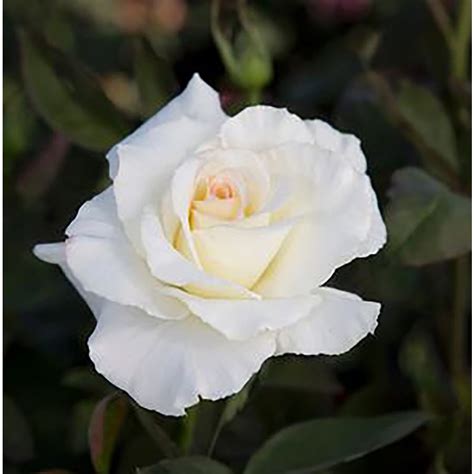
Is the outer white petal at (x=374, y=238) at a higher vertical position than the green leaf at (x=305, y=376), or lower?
higher

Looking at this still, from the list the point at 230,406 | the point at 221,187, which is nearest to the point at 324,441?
the point at 230,406

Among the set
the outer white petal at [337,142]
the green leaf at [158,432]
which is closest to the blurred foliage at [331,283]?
the green leaf at [158,432]

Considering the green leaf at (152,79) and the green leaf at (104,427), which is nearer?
the green leaf at (104,427)

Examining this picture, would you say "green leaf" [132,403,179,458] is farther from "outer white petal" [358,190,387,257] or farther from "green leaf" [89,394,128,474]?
"outer white petal" [358,190,387,257]

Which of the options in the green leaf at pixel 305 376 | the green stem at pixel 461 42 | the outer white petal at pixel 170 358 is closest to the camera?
the outer white petal at pixel 170 358

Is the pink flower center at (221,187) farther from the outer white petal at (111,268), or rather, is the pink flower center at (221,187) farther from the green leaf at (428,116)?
the green leaf at (428,116)

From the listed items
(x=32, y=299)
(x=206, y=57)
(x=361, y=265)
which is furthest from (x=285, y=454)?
(x=206, y=57)

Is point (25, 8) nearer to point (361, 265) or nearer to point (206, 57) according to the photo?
point (206, 57)
